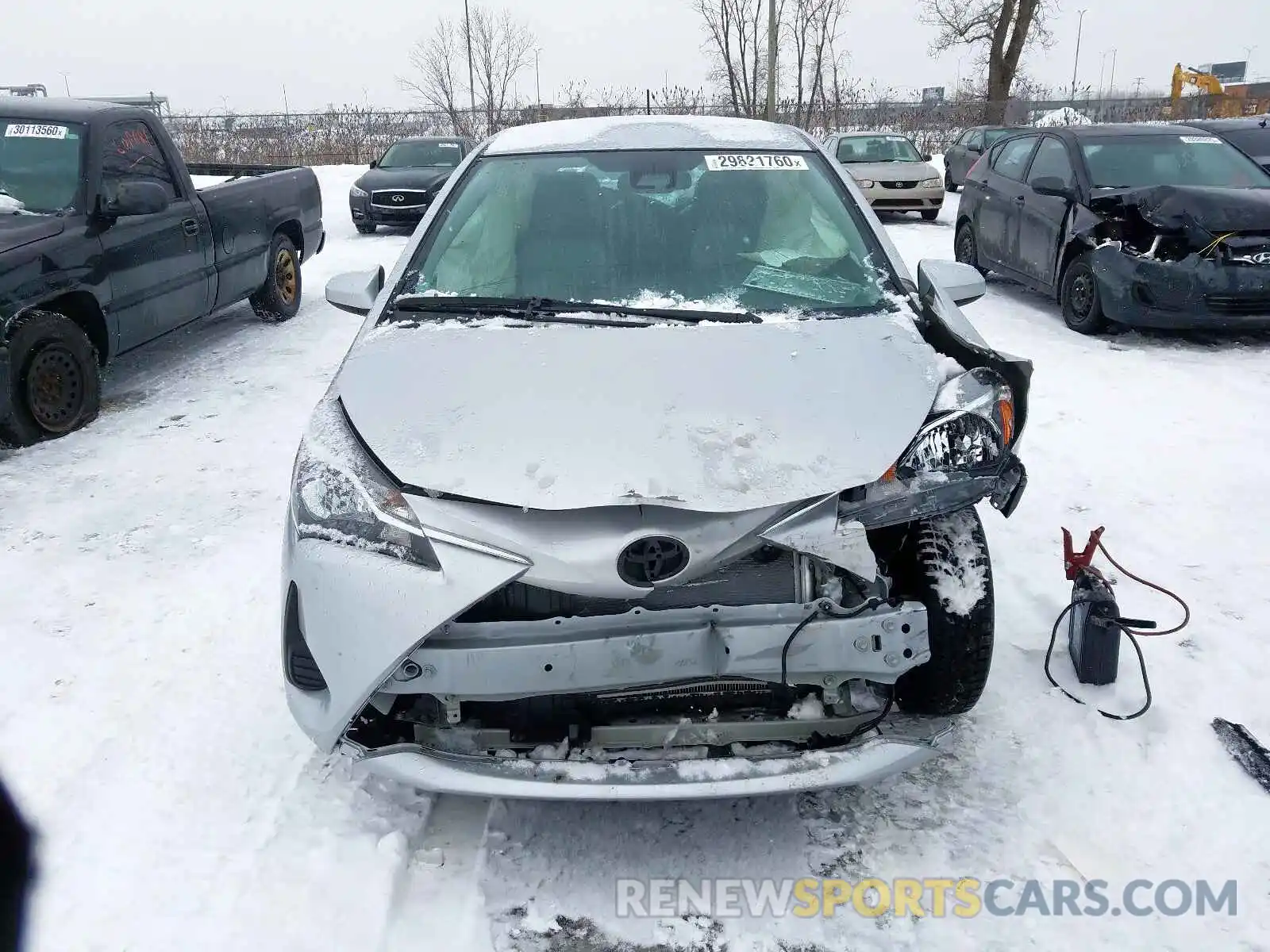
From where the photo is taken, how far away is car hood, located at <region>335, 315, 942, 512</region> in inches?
86.8

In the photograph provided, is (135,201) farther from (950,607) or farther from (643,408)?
(950,607)

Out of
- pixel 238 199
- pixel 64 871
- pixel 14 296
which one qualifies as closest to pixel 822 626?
pixel 64 871

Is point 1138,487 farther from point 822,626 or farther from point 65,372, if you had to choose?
point 65,372

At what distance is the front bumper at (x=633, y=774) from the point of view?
82.7 inches

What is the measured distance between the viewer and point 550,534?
2152 millimetres

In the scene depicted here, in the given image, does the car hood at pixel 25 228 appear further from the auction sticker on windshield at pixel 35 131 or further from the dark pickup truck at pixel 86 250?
the auction sticker on windshield at pixel 35 131

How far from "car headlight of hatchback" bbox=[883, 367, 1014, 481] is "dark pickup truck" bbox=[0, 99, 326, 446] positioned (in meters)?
4.88

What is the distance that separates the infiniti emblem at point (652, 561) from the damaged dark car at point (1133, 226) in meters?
6.15

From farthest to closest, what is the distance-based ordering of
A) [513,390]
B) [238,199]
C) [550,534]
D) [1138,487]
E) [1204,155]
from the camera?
[1204,155], [238,199], [1138,487], [513,390], [550,534]

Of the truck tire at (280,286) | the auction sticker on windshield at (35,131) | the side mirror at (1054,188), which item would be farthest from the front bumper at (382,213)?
the side mirror at (1054,188)

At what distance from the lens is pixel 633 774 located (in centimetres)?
214

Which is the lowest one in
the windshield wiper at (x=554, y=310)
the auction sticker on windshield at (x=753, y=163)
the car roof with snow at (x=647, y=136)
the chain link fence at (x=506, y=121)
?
the windshield wiper at (x=554, y=310)

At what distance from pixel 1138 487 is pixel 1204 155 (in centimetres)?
487

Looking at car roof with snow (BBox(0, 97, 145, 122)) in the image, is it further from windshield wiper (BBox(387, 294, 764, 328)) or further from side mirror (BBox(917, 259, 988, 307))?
side mirror (BBox(917, 259, 988, 307))
